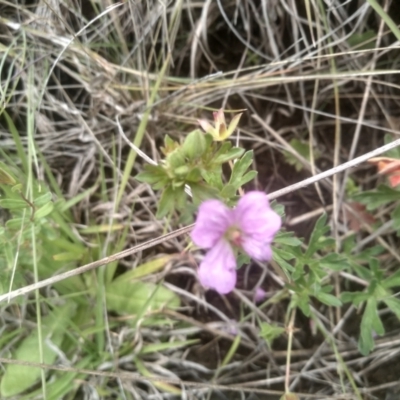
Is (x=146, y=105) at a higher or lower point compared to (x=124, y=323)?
higher

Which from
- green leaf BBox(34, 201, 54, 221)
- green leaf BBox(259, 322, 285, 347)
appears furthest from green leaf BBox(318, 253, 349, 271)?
green leaf BBox(34, 201, 54, 221)

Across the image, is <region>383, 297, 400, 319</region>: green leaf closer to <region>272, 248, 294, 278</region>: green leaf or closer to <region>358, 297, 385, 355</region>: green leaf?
<region>358, 297, 385, 355</region>: green leaf

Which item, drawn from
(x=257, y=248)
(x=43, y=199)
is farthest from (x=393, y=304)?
(x=43, y=199)

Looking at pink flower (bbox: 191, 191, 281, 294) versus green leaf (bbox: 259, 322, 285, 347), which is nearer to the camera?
pink flower (bbox: 191, 191, 281, 294)

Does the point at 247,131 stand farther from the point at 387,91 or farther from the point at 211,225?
the point at 211,225

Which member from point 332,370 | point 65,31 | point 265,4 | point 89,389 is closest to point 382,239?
point 332,370
